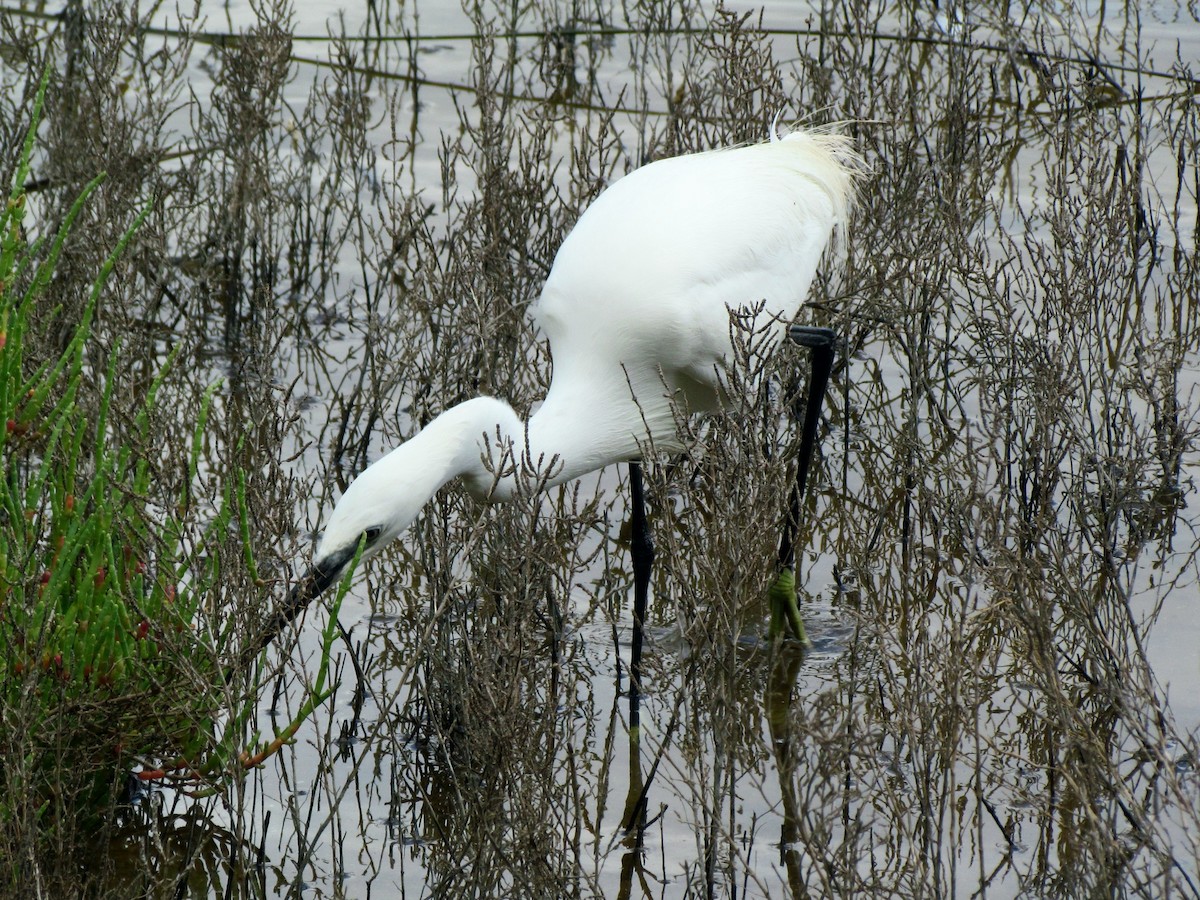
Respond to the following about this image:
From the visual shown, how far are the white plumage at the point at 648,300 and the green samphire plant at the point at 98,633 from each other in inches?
21.5

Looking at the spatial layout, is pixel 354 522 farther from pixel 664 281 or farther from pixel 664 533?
pixel 664 281

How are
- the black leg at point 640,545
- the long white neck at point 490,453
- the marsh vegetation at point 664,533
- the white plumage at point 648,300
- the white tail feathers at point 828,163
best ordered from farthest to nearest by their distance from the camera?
the white tail feathers at point 828,163 → the black leg at point 640,545 → the white plumage at point 648,300 → the long white neck at point 490,453 → the marsh vegetation at point 664,533

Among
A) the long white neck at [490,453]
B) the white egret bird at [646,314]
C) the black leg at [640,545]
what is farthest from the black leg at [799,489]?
the long white neck at [490,453]

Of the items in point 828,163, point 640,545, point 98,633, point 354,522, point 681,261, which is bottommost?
point 98,633

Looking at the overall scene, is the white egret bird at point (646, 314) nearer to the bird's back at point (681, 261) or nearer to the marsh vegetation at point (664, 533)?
the bird's back at point (681, 261)

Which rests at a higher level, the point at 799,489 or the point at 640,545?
the point at 799,489

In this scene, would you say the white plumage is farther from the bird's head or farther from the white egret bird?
the bird's head

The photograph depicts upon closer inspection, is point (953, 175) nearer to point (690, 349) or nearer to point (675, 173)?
point (675, 173)

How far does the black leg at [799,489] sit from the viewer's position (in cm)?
394

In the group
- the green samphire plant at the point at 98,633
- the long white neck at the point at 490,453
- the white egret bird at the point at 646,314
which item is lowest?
the green samphire plant at the point at 98,633

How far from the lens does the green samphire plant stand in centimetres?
264

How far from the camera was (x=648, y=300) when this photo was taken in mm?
3535

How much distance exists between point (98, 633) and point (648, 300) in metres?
1.39

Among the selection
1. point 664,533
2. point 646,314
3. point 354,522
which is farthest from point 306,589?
point 646,314
